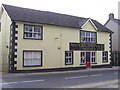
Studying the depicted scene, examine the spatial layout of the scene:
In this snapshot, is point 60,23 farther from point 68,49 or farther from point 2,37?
point 2,37

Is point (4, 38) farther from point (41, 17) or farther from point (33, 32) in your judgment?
point (41, 17)

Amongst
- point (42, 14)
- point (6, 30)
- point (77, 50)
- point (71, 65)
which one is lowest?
point (71, 65)

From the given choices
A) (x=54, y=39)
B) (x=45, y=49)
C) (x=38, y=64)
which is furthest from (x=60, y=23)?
(x=38, y=64)

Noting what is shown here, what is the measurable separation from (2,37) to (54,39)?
245 inches

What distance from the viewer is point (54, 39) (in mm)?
26531

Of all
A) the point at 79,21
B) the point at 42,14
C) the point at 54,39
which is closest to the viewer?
the point at 54,39

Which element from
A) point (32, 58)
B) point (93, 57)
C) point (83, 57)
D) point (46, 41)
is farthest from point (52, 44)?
point (93, 57)

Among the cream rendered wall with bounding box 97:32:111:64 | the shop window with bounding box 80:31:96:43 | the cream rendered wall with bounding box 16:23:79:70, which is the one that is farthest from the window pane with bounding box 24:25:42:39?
the cream rendered wall with bounding box 97:32:111:64

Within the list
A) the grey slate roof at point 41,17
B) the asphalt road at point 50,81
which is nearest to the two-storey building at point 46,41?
the grey slate roof at point 41,17

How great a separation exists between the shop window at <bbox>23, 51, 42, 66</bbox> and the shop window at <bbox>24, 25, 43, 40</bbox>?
5.43 feet

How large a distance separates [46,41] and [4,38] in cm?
500

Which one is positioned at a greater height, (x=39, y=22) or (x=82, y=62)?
(x=39, y=22)

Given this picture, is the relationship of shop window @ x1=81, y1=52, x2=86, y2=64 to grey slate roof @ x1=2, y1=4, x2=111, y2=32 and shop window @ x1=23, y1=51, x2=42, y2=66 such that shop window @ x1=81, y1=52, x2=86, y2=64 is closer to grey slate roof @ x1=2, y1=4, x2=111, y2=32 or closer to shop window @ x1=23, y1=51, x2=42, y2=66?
grey slate roof @ x1=2, y1=4, x2=111, y2=32

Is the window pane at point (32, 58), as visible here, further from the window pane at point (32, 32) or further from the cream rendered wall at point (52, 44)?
the window pane at point (32, 32)
